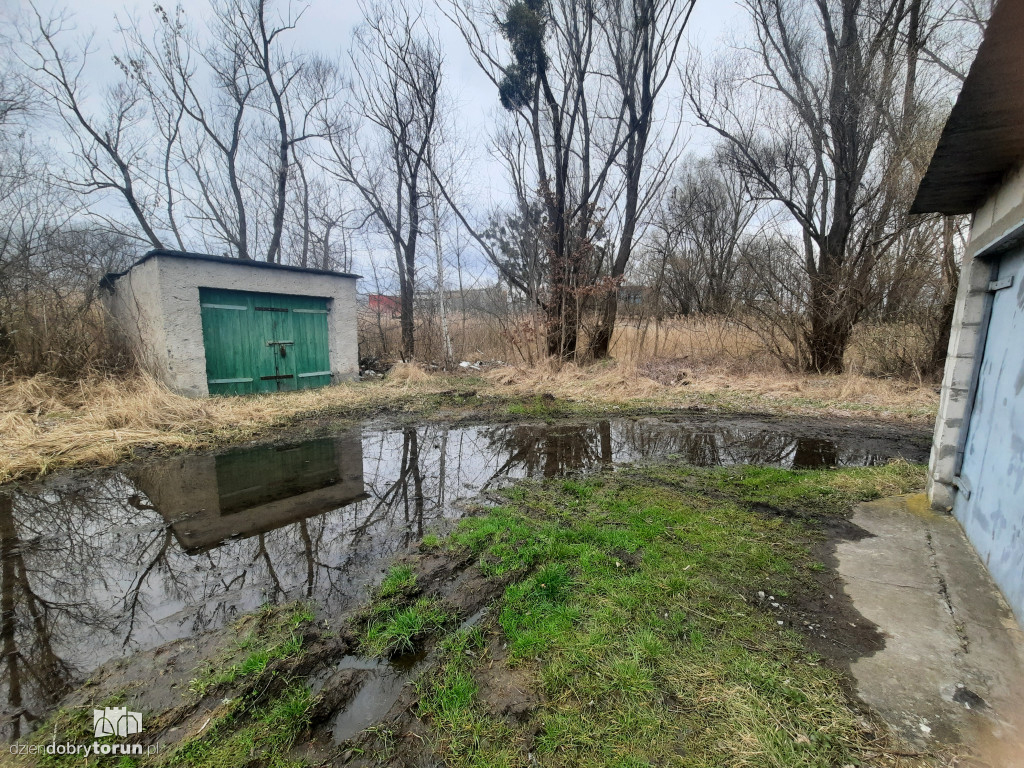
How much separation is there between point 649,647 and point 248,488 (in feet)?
14.7

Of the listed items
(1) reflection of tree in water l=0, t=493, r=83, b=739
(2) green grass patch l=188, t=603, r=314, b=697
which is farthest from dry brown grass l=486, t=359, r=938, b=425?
(1) reflection of tree in water l=0, t=493, r=83, b=739

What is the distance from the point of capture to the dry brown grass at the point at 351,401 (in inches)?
223

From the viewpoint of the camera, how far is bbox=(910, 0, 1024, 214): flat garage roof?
6.64 feet

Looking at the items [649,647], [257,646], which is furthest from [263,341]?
[649,647]

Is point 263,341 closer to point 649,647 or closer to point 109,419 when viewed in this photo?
point 109,419

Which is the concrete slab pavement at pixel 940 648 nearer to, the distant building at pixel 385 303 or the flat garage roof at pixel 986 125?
the flat garage roof at pixel 986 125

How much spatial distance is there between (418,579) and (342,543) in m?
0.97

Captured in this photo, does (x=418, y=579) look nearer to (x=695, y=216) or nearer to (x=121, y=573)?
(x=121, y=573)

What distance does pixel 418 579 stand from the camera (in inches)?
114

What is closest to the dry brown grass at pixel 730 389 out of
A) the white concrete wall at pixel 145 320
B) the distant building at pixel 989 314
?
the distant building at pixel 989 314

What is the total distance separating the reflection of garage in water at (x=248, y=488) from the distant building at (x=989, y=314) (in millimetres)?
5177

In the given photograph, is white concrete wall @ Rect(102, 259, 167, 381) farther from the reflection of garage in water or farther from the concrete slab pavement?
the concrete slab pavement

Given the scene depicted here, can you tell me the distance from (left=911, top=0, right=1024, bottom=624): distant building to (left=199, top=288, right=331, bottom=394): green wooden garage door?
11.3m

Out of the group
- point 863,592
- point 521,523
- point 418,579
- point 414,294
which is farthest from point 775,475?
point 414,294
